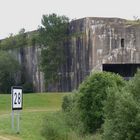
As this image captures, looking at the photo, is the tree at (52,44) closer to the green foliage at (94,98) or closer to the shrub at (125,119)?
the green foliage at (94,98)

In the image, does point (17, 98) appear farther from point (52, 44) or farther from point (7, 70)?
point (7, 70)

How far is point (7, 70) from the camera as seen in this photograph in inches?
2724

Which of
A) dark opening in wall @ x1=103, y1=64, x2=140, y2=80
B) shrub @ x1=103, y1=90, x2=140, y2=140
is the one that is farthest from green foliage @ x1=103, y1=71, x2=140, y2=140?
dark opening in wall @ x1=103, y1=64, x2=140, y2=80

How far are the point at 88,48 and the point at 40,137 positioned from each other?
138ft

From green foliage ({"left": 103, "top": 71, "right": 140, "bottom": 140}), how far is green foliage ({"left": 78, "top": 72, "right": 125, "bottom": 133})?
666 cm

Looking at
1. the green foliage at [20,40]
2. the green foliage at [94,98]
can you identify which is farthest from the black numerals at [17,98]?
the green foliage at [20,40]

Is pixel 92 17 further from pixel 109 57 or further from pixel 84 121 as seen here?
pixel 84 121

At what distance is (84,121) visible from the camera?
24141 mm

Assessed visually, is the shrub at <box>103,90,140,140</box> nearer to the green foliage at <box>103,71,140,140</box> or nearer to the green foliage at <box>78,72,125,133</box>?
the green foliage at <box>103,71,140,140</box>

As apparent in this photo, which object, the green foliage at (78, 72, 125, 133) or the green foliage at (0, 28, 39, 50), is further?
the green foliage at (0, 28, 39, 50)

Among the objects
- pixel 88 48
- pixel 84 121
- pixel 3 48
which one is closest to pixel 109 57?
pixel 88 48

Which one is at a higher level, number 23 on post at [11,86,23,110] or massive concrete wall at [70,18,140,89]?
massive concrete wall at [70,18,140,89]

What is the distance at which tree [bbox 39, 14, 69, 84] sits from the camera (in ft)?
206

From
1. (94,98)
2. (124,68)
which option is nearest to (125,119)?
(94,98)
